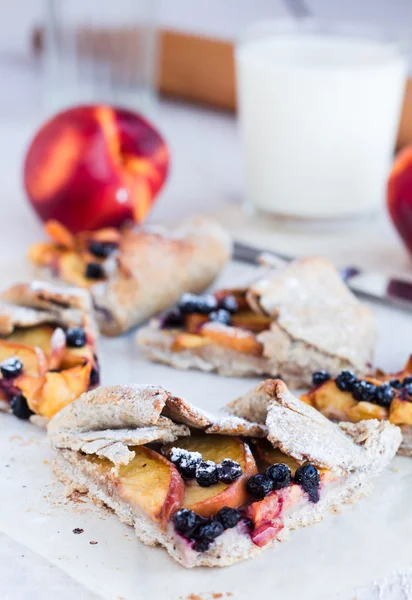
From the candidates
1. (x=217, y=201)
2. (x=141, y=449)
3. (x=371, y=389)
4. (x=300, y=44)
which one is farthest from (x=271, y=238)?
(x=141, y=449)

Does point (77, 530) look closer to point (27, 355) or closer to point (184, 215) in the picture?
point (27, 355)

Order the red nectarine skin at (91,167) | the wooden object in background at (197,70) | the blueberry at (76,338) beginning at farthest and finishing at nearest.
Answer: the wooden object in background at (197,70)
the red nectarine skin at (91,167)
the blueberry at (76,338)

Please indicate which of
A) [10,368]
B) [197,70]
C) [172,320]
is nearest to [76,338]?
[10,368]

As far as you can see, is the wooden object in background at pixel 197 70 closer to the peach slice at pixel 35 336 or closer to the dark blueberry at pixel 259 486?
the peach slice at pixel 35 336

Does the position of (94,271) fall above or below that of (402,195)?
below

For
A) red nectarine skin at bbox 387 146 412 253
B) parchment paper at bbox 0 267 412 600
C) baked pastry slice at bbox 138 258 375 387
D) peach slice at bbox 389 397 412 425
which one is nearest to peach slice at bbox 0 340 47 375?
parchment paper at bbox 0 267 412 600

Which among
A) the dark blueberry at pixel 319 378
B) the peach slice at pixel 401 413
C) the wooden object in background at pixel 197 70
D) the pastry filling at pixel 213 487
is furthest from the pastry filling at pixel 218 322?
the wooden object in background at pixel 197 70
